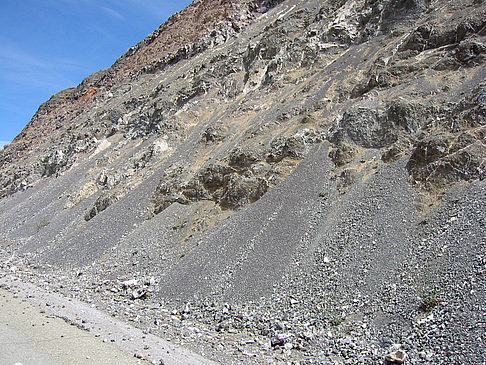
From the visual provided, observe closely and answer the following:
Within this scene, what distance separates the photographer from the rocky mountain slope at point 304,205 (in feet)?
32.4

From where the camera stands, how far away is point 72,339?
36.0 ft

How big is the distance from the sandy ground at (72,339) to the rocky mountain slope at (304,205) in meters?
0.76

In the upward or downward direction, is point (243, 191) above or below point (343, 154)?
above

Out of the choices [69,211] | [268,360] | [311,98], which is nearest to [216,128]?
[311,98]

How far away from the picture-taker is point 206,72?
32.8 m

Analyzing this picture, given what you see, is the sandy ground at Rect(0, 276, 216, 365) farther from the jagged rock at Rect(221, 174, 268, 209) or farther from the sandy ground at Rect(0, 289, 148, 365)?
the jagged rock at Rect(221, 174, 268, 209)

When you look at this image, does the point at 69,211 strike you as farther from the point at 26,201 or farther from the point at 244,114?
the point at 244,114

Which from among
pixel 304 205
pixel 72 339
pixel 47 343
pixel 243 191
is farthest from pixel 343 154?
pixel 47 343

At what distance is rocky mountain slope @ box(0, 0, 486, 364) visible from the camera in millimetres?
9891

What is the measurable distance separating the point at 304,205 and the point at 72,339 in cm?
958

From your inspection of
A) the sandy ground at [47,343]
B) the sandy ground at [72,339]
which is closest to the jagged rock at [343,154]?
the sandy ground at [72,339]

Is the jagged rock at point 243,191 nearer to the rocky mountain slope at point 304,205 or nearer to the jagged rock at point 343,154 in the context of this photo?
the rocky mountain slope at point 304,205

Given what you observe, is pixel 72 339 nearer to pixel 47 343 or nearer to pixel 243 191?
pixel 47 343

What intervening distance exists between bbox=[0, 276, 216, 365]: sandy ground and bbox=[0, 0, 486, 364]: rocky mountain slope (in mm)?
761
